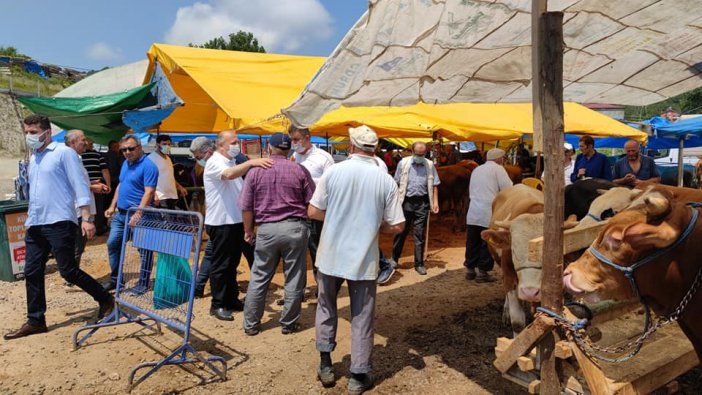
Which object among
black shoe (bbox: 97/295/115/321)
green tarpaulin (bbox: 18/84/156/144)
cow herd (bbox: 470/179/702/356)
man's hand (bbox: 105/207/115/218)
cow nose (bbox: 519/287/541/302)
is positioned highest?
green tarpaulin (bbox: 18/84/156/144)

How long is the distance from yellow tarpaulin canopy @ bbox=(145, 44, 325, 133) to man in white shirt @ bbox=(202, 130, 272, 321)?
1081 mm

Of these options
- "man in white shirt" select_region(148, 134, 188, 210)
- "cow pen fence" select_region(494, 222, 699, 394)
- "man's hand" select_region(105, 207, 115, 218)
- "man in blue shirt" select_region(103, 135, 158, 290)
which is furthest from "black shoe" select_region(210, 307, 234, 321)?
"cow pen fence" select_region(494, 222, 699, 394)

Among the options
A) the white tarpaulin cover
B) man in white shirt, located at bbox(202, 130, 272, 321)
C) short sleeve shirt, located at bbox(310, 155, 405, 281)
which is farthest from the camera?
man in white shirt, located at bbox(202, 130, 272, 321)

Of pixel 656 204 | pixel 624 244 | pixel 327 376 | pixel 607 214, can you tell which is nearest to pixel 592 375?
pixel 624 244

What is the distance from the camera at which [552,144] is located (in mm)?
2588

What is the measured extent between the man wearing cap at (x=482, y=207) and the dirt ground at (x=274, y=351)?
0.64 meters

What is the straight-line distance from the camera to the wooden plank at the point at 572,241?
276 cm

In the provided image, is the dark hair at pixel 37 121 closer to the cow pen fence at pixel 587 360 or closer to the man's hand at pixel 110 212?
the man's hand at pixel 110 212

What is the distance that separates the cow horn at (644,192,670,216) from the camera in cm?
205

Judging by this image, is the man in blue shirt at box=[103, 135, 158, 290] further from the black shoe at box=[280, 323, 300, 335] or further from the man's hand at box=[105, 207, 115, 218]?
the black shoe at box=[280, 323, 300, 335]

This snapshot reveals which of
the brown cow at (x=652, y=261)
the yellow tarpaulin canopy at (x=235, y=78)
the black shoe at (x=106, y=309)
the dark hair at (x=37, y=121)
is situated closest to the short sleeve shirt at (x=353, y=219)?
the brown cow at (x=652, y=261)

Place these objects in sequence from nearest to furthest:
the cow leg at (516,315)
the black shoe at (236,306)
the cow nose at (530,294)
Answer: the cow nose at (530,294) → the cow leg at (516,315) → the black shoe at (236,306)

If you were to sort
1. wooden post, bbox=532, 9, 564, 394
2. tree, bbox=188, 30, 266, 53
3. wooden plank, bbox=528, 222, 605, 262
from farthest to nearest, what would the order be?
tree, bbox=188, 30, 266, 53
wooden plank, bbox=528, 222, 605, 262
wooden post, bbox=532, 9, 564, 394

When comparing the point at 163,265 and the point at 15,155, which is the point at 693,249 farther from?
the point at 15,155
